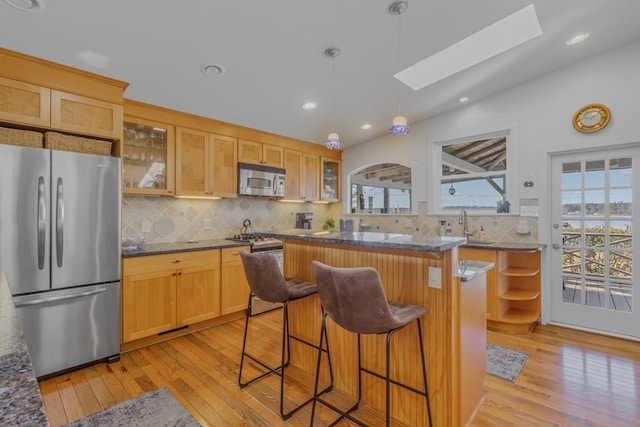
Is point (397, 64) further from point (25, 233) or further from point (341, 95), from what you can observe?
point (25, 233)

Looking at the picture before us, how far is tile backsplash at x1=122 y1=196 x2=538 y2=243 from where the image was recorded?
3.46 meters

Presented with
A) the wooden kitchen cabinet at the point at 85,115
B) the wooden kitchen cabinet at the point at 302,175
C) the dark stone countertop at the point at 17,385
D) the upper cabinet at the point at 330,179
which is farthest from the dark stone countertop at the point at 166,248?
the dark stone countertop at the point at 17,385

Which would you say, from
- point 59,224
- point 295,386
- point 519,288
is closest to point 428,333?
point 295,386

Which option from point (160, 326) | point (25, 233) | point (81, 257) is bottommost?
point (160, 326)

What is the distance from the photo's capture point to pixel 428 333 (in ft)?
6.02

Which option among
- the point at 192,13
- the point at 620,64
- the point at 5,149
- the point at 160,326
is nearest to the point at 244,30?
the point at 192,13

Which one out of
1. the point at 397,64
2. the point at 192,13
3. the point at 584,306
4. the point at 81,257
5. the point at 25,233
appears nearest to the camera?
the point at 192,13

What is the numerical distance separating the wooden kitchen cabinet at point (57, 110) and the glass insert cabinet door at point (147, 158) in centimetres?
37

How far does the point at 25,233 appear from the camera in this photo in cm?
232

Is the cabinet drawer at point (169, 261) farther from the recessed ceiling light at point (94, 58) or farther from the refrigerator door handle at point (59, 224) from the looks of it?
the recessed ceiling light at point (94, 58)

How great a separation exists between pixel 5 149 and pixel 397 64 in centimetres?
335

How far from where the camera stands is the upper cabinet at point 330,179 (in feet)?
17.1

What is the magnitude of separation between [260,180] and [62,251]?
2.24 metres

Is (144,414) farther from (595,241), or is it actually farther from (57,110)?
(595,241)
